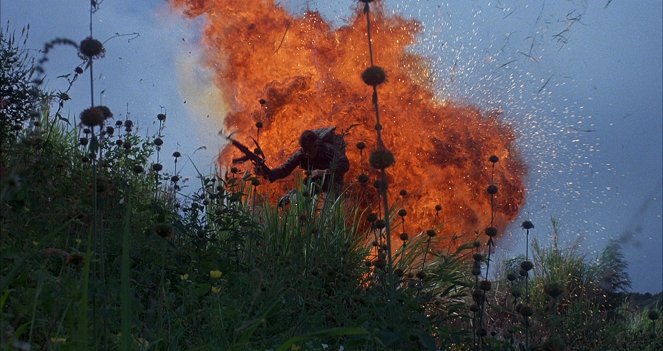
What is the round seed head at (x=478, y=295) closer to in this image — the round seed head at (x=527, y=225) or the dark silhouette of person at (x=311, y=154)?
the round seed head at (x=527, y=225)

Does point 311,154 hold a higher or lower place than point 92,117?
higher

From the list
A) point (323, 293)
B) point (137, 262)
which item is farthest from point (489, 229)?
point (137, 262)

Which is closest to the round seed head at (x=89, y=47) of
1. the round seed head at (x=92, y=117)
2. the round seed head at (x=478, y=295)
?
the round seed head at (x=92, y=117)

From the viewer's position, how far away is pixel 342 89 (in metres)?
13.9

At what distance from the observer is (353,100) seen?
544 inches

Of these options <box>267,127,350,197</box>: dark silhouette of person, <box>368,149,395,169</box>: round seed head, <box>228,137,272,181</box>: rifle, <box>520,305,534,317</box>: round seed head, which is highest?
<box>267,127,350,197</box>: dark silhouette of person

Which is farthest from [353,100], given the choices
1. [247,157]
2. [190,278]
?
[190,278]

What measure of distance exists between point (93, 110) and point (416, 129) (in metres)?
11.6

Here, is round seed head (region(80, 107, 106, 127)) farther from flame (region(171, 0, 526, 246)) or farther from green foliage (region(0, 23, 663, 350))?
flame (region(171, 0, 526, 246))

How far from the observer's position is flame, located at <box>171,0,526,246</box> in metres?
13.6

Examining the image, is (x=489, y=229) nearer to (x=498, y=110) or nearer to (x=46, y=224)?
(x=46, y=224)

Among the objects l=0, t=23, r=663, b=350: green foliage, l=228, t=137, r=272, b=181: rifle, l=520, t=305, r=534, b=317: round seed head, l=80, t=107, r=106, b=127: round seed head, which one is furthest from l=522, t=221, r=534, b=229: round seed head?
l=228, t=137, r=272, b=181: rifle

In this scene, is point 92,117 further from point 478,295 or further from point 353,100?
point 353,100

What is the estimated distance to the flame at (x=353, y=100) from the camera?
535 inches
